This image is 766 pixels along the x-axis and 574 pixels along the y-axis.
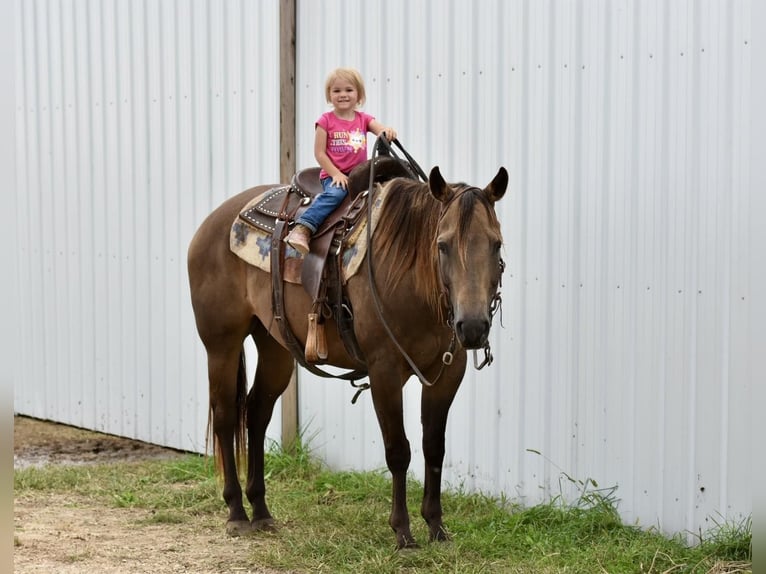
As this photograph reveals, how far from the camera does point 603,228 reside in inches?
199

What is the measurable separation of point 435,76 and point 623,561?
2954mm

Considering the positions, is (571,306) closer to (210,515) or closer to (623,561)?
(623,561)

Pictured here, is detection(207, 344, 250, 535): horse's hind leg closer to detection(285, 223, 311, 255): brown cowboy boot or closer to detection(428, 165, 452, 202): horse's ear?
detection(285, 223, 311, 255): brown cowboy boot

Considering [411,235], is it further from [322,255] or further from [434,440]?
[434,440]

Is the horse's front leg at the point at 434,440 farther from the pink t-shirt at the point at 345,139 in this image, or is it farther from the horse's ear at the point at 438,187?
the pink t-shirt at the point at 345,139

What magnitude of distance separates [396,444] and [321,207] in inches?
46.7

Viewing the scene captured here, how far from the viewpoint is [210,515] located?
5.69 metres

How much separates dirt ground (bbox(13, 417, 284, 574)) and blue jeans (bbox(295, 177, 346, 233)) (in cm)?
162

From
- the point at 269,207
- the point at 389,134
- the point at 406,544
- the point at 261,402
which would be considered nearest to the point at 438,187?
the point at 389,134

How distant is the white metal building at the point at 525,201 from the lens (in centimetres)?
462

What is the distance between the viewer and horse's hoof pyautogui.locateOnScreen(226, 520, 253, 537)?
17.1ft

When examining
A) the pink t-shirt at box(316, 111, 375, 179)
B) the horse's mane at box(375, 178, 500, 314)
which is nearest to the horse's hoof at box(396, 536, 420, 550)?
the horse's mane at box(375, 178, 500, 314)

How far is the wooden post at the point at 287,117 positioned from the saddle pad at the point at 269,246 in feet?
4.26

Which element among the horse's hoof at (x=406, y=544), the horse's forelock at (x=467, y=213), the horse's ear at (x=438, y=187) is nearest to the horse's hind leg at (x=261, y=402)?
the horse's hoof at (x=406, y=544)
